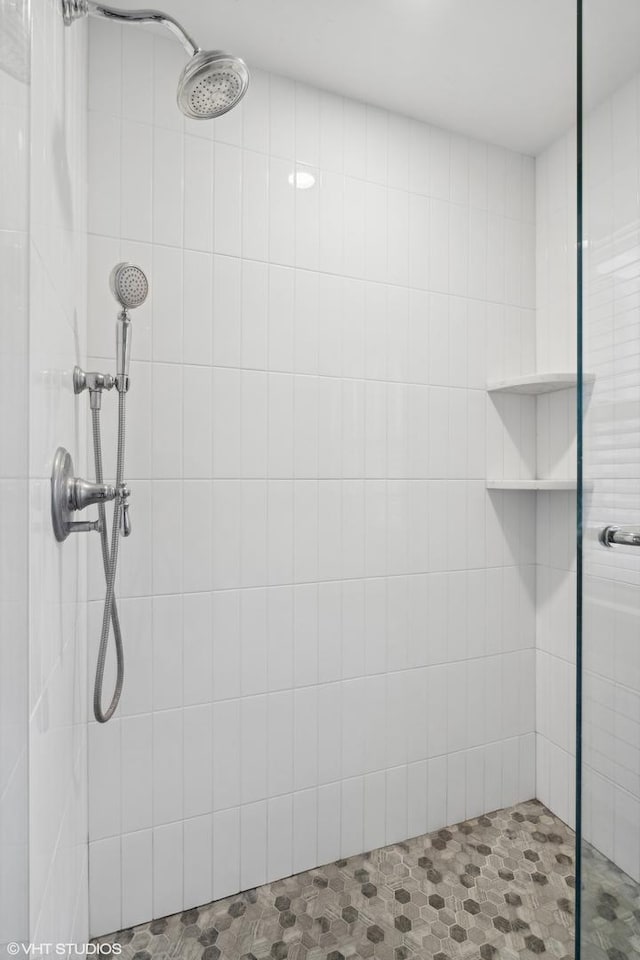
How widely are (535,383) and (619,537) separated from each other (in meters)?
0.91

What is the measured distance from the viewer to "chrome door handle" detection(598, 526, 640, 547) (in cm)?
81

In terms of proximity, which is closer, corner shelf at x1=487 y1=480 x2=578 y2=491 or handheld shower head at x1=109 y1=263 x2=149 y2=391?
handheld shower head at x1=109 y1=263 x2=149 y2=391

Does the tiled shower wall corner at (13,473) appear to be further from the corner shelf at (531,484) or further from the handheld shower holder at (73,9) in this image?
the corner shelf at (531,484)

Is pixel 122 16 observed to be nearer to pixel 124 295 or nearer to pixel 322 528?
pixel 124 295

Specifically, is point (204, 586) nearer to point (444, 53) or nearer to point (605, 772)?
point (605, 772)

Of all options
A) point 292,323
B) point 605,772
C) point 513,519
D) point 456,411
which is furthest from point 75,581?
point 513,519

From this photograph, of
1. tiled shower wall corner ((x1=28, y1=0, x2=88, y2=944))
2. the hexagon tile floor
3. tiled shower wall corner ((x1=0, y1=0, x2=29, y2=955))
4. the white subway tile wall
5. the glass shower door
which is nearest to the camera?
tiled shower wall corner ((x1=0, y1=0, x2=29, y2=955))

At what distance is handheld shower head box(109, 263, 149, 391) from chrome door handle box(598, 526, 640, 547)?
1002 mm

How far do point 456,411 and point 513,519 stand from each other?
454mm

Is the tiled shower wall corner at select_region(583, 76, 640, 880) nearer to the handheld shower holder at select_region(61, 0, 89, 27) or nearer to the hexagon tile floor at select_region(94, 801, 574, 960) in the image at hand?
the hexagon tile floor at select_region(94, 801, 574, 960)

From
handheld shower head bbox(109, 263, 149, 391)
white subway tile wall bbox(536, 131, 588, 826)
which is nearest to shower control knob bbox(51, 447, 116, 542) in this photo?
handheld shower head bbox(109, 263, 149, 391)

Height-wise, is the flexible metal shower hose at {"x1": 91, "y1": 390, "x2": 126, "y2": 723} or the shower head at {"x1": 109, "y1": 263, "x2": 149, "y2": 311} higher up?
the shower head at {"x1": 109, "y1": 263, "x2": 149, "y2": 311}

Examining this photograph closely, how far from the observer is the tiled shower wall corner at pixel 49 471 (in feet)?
2.13

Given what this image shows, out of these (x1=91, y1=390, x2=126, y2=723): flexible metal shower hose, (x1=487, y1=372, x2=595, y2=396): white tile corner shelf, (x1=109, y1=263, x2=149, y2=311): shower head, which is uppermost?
(x1=109, y1=263, x2=149, y2=311): shower head
